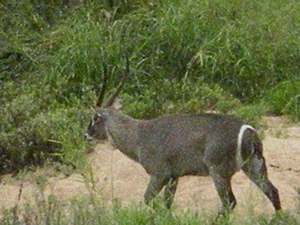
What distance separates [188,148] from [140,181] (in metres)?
1.32

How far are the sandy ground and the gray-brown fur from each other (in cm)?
29

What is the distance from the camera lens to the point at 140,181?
414 inches

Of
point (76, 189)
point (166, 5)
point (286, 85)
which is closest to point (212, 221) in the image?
point (76, 189)

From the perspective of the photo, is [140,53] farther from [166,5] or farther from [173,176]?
[173,176]

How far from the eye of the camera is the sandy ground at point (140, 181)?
32.1ft

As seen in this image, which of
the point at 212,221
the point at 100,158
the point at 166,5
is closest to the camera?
the point at 212,221

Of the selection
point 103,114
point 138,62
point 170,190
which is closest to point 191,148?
point 170,190

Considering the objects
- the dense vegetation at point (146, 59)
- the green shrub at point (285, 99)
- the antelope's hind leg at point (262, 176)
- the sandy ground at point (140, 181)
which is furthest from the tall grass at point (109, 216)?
the green shrub at point (285, 99)

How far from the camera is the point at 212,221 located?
7.84 metres

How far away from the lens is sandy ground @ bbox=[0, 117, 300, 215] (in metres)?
9.78

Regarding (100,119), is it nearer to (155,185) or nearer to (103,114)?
(103,114)

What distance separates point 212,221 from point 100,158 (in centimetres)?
338

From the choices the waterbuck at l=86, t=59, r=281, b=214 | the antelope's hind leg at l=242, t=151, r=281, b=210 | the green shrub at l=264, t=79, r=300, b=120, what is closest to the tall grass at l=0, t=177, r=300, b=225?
the waterbuck at l=86, t=59, r=281, b=214

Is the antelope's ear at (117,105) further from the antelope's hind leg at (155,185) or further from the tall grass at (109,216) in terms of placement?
the tall grass at (109,216)
